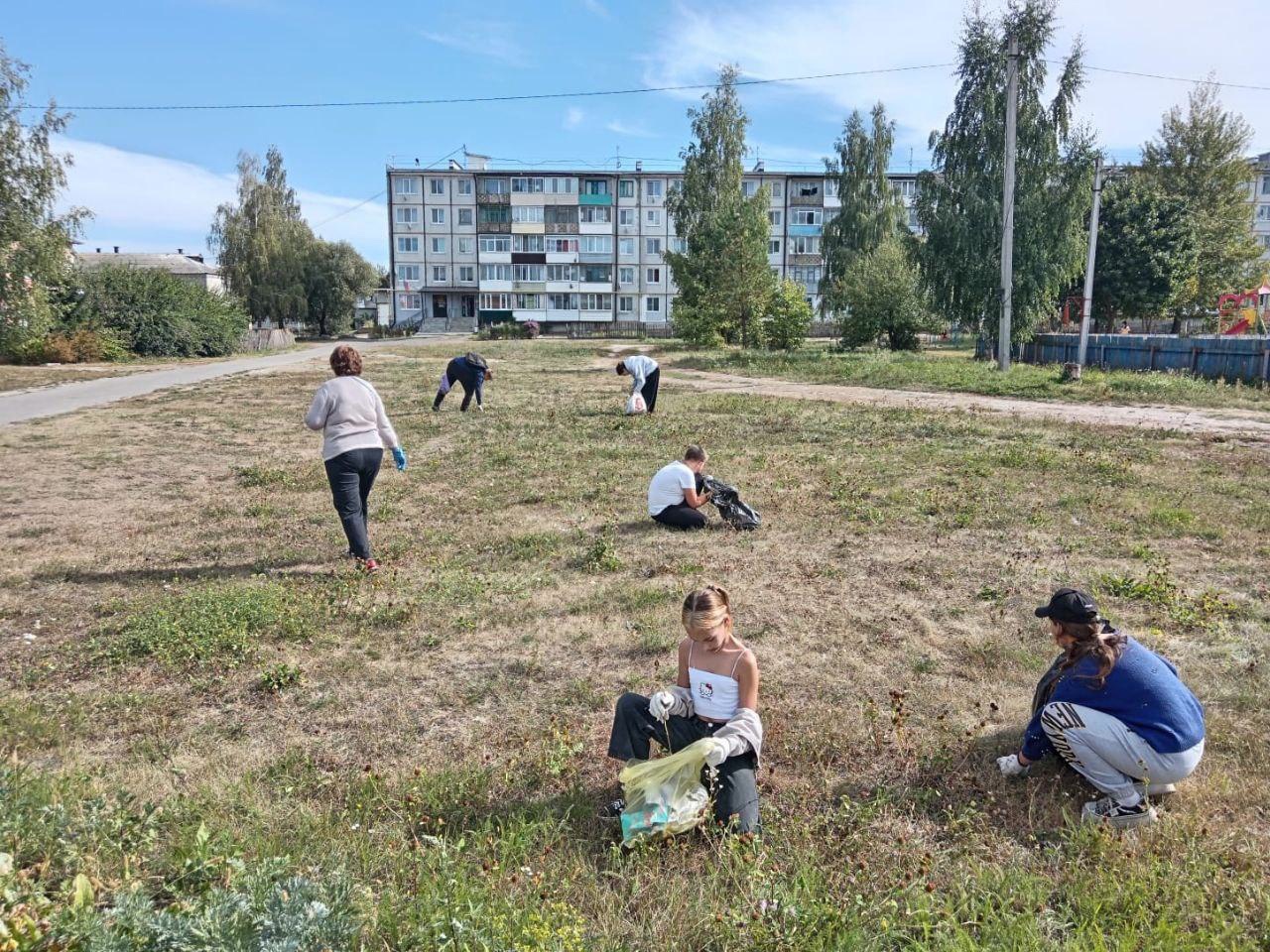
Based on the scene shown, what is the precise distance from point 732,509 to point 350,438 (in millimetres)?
3505

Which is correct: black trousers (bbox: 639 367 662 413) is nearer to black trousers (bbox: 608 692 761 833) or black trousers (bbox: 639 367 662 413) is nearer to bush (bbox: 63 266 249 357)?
black trousers (bbox: 608 692 761 833)

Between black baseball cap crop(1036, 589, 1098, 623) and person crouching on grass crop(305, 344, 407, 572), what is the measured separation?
16.0ft

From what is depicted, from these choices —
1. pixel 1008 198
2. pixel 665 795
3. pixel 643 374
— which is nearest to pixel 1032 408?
pixel 643 374

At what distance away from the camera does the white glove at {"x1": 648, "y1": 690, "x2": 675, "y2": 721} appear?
360cm

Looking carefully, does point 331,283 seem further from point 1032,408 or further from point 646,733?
point 646,733

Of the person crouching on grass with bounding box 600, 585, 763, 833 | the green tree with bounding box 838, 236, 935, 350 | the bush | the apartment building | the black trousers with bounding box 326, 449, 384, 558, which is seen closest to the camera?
the person crouching on grass with bounding box 600, 585, 763, 833

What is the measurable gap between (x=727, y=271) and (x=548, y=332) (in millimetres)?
42954

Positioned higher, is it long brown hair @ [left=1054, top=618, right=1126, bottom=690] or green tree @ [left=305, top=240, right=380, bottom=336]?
green tree @ [left=305, top=240, right=380, bottom=336]

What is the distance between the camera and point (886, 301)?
34312 millimetres

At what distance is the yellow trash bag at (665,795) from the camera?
10.4 ft

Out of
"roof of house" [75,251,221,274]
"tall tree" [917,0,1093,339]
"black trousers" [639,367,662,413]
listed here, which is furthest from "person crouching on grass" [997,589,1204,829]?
"roof of house" [75,251,221,274]

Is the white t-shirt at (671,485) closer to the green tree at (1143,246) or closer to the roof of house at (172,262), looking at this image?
the green tree at (1143,246)

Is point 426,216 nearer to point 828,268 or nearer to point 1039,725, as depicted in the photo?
point 828,268

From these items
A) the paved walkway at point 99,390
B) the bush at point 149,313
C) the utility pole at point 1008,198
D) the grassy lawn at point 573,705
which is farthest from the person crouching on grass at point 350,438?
the bush at point 149,313
